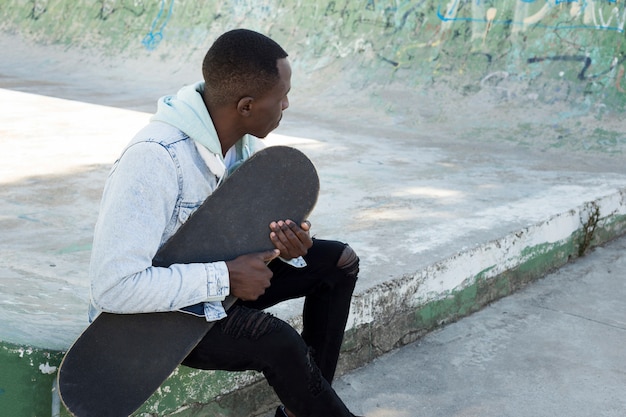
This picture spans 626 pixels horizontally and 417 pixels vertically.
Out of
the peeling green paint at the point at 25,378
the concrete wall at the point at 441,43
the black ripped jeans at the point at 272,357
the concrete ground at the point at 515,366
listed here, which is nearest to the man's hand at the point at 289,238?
the black ripped jeans at the point at 272,357

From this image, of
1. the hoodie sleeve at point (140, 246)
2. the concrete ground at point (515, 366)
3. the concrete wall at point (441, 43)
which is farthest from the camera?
the concrete wall at point (441, 43)

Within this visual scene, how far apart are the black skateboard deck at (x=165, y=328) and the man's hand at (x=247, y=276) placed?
39 millimetres

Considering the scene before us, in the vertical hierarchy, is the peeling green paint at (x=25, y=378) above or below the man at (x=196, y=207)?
below

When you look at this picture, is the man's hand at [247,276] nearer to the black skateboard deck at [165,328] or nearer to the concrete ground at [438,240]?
the black skateboard deck at [165,328]

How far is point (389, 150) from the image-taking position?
21.5 feet

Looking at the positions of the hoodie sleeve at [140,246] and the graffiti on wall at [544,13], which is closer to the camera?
the hoodie sleeve at [140,246]

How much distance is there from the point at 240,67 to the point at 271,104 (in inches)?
5.0

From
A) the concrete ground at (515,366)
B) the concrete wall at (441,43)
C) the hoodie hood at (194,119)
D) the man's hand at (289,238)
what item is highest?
the hoodie hood at (194,119)

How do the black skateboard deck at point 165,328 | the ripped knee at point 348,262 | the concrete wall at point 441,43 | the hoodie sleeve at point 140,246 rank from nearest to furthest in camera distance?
1. the hoodie sleeve at point 140,246
2. the black skateboard deck at point 165,328
3. the ripped knee at point 348,262
4. the concrete wall at point 441,43

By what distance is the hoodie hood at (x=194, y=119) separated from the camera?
6.57 ft

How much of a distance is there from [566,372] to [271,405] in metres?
1.16

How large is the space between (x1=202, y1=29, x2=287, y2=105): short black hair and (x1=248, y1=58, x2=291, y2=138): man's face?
2 centimetres

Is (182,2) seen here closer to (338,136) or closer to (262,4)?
(262,4)

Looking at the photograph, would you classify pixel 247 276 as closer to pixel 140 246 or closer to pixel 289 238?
pixel 289 238
